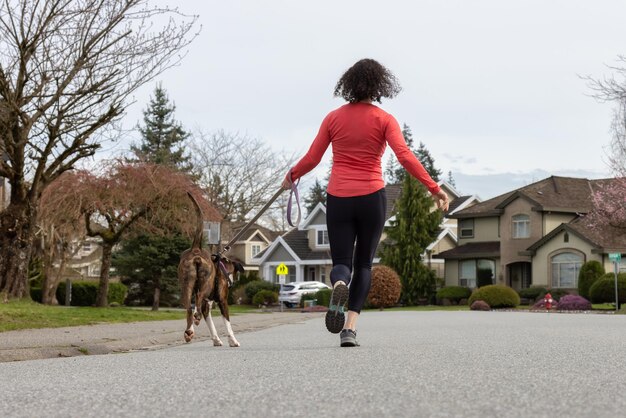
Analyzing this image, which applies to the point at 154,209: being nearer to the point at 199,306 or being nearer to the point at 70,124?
the point at 70,124

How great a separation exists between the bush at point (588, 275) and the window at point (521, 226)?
8.24 metres

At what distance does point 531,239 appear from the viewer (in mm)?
55969

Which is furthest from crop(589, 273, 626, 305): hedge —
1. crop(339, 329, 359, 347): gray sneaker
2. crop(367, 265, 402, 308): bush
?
crop(339, 329, 359, 347): gray sneaker

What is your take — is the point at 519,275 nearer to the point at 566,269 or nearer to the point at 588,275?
the point at 566,269

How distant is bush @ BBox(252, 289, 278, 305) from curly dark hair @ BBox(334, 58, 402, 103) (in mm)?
49223

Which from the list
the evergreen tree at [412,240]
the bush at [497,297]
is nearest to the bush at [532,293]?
the bush at [497,297]

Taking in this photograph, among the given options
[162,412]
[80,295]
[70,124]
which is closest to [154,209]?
[70,124]

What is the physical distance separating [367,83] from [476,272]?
50759mm

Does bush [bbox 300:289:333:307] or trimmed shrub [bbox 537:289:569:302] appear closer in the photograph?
trimmed shrub [bbox 537:289:569:302]

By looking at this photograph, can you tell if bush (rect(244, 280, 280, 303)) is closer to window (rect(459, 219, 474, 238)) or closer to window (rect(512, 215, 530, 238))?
window (rect(459, 219, 474, 238))

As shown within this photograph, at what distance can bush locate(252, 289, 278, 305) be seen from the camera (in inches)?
2292

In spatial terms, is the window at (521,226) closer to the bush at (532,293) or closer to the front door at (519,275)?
the front door at (519,275)

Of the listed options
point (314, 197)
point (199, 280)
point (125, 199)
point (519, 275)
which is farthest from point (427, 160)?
point (199, 280)

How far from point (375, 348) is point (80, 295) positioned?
151ft
